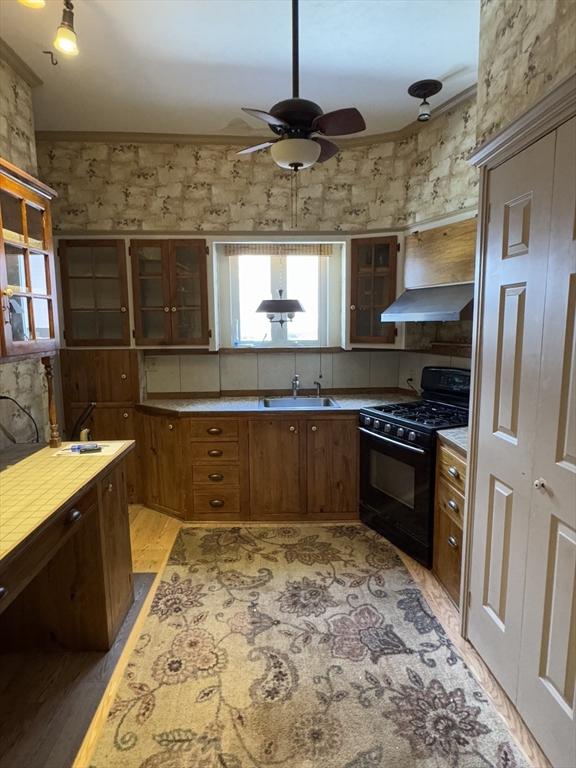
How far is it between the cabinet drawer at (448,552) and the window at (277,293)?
1893mm

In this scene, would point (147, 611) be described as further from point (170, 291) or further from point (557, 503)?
point (170, 291)

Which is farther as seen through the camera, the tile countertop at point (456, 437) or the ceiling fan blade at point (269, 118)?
the tile countertop at point (456, 437)

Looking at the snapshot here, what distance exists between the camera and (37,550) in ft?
4.84

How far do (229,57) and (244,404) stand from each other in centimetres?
228

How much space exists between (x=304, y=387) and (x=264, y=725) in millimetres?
2519

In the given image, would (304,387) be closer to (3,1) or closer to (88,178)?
(88,178)

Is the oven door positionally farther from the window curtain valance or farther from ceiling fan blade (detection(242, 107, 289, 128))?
ceiling fan blade (detection(242, 107, 289, 128))

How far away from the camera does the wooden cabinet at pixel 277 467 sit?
3.23 metres

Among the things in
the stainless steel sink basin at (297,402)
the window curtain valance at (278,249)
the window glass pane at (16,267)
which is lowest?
the stainless steel sink basin at (297,402)

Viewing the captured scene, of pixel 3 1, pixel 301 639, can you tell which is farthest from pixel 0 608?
pixel 3 1

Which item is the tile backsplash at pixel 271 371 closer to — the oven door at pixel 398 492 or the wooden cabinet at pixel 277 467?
the wooden cabinet at pixel 277 467

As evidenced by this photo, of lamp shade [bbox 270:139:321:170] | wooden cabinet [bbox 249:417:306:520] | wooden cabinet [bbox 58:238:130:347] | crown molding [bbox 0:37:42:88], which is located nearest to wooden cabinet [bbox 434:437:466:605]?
wooden cabinet [bbox 249:417:306:520]

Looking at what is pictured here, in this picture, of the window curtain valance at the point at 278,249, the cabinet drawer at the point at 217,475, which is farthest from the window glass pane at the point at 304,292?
the cabinet drawer at the point at 217,475

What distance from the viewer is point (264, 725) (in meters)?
1.65
